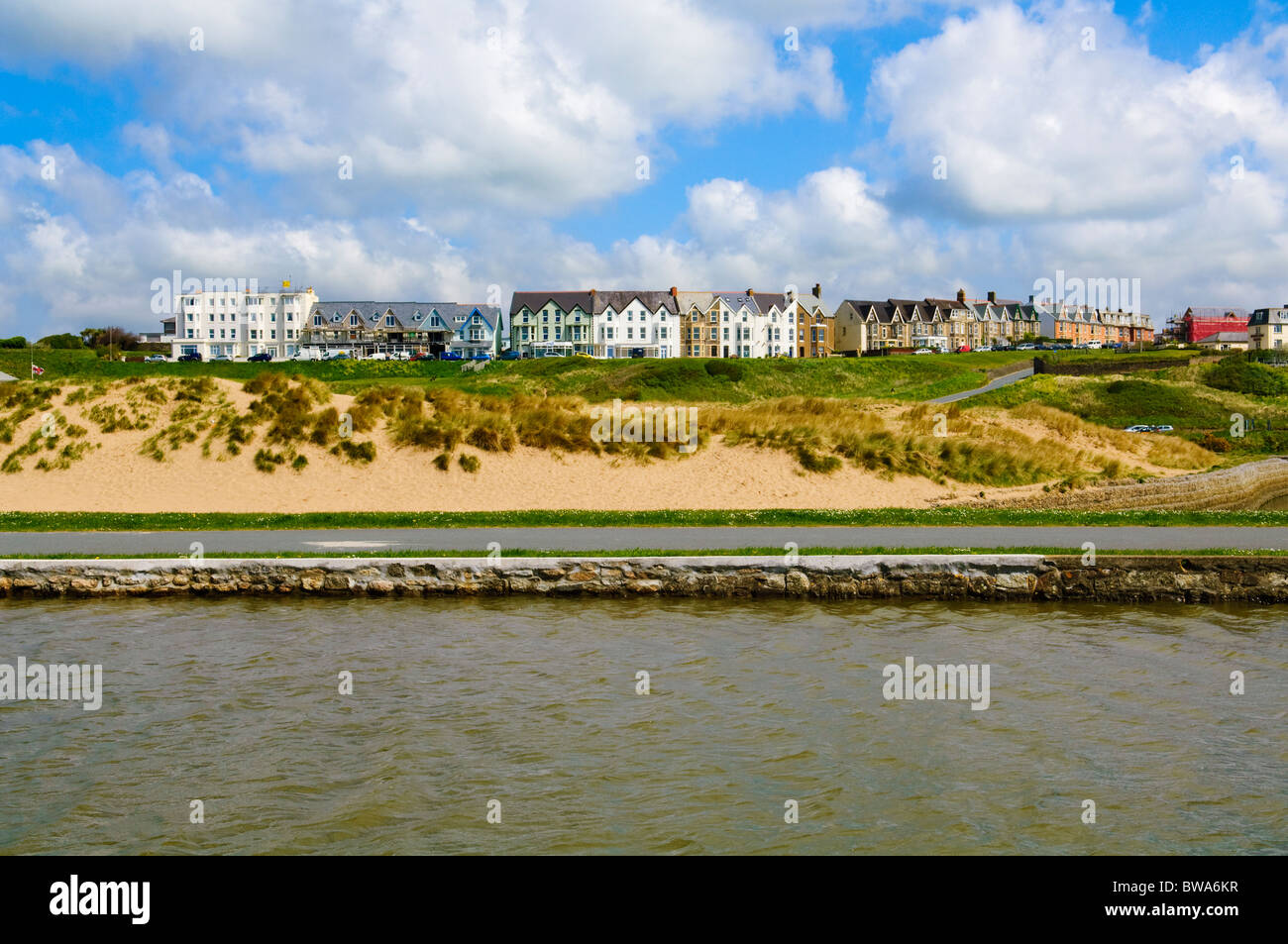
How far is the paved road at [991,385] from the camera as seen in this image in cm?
6169

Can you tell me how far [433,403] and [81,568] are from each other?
1709cm

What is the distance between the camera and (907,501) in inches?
1008

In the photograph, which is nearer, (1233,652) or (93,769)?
(93,769)

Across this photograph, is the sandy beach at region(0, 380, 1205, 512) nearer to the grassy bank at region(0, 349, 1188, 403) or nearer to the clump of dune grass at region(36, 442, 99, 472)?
the clump of dune grass at region(36, 442, 99, 472)

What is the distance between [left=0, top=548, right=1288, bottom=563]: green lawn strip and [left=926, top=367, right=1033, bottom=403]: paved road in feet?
148

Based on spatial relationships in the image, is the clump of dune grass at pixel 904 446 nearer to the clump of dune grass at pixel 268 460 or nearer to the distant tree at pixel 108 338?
the clump of dune grass at pixel 268 460

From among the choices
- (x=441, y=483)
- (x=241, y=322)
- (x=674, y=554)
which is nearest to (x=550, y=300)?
(x=241, y=322)

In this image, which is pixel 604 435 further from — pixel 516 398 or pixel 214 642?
pixel 214 642

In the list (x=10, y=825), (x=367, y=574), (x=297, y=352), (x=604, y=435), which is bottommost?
(x=10, y=825)

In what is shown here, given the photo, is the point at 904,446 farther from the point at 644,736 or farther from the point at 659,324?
the point at 659,324

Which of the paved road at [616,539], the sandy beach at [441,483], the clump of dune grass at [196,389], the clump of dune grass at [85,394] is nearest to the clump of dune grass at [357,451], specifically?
the sandy beach at [441,483]

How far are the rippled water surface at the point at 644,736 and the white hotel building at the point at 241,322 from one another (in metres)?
120

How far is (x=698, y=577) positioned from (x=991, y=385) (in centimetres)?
6342
